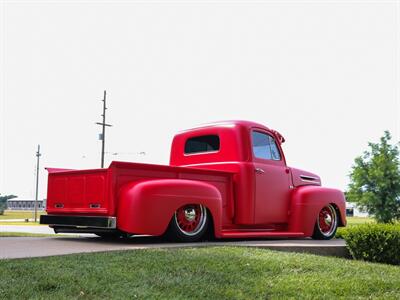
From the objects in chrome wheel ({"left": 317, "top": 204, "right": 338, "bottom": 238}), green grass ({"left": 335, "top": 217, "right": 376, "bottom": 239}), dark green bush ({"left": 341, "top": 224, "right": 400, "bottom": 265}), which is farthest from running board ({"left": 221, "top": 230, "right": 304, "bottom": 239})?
dark green bush ({"left": 341, "top": 224, "right": 400, "bottom": 265})

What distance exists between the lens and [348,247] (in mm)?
8234

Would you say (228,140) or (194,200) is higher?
(228,140)

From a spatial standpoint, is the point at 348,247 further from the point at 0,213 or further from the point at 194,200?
the point at 0,213

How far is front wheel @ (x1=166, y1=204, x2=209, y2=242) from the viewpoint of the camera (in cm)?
763

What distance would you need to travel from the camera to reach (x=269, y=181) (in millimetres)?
9133

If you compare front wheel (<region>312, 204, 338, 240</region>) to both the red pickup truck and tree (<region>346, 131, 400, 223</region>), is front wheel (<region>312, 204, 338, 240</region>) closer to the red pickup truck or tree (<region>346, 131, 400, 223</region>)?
the red pickup truck

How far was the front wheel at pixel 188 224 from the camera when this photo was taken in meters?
7.63

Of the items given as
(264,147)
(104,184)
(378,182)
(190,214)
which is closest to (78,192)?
(104,184)

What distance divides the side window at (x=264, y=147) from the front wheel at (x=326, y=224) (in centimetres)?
159

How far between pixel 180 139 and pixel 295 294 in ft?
18.3

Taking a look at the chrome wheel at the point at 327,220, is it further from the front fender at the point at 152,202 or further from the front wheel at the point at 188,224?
the front fender at the point at 152,202

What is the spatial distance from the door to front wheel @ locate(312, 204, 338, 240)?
0.91 m

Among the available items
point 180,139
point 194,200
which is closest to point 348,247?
point 194,200

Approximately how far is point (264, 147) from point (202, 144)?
117 cm
